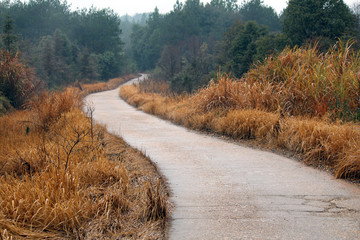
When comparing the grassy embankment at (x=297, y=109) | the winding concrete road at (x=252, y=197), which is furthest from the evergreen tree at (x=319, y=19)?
the winding concrete road at (x=252, y=197)

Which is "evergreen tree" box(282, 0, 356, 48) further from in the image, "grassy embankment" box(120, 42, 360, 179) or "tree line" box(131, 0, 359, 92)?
"grassy embankment" box(120, 42, 360, 179)

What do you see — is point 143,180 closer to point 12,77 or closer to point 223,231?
point 223,231

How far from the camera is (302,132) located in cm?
612

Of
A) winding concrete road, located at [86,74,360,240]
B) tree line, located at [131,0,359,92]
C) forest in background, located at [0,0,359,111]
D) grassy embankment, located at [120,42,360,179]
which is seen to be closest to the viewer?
winding concrete road, located at [86,74,360,240]

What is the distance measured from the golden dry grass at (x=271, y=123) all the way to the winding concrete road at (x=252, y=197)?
0.40 meters

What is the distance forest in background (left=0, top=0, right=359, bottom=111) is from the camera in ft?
79.0

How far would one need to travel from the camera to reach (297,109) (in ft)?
25.9

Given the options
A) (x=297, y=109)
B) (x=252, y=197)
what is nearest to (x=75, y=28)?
(x=297, y=109)

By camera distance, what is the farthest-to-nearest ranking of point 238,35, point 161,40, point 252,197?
point 161,40 → point 238,35 → point 252,197

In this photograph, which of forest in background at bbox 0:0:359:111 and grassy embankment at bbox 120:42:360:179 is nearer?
grassy embankment at bbox 120:42:360:179

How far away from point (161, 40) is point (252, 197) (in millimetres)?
79303

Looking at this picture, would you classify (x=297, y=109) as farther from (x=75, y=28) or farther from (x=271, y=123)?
(x=75, y=28)

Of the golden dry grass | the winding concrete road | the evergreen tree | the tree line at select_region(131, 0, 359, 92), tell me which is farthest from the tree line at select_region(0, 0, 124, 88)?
the winding concrete road

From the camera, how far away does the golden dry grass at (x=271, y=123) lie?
5340mm
